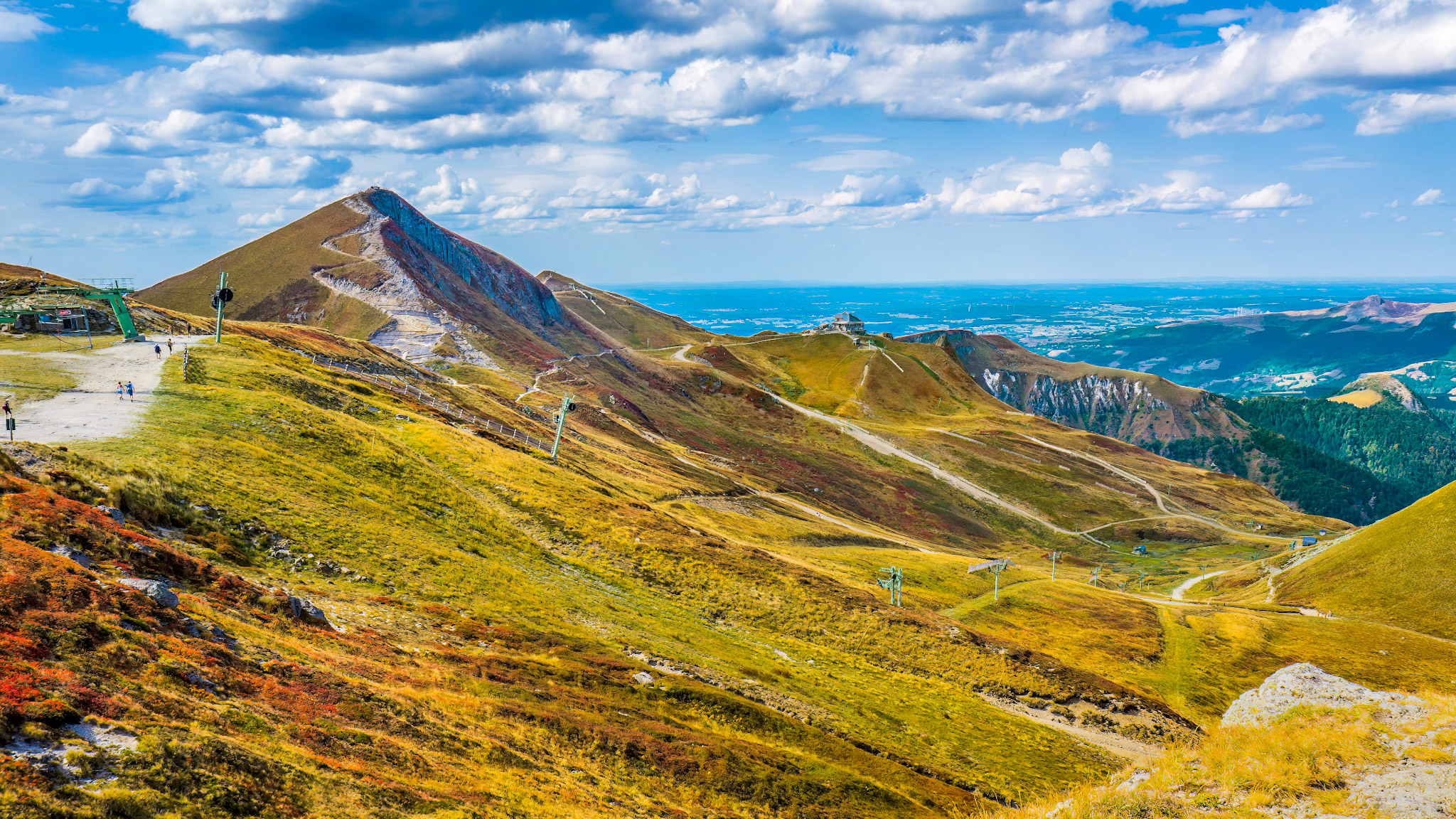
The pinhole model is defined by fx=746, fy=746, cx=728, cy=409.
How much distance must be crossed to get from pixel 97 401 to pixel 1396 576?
140159mm

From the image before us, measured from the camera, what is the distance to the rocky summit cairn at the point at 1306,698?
987 inches

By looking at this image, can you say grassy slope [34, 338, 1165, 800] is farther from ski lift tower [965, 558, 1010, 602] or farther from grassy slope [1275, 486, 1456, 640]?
grassy slope [1275, 486, 1456, 640]

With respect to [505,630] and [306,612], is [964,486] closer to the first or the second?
[505,630]

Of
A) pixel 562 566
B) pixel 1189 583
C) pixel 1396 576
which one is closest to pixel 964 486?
pixel 1189 583

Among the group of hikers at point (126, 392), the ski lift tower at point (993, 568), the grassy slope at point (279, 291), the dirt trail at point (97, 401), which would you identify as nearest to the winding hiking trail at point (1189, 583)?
the ski lift tower at point (993, 568)

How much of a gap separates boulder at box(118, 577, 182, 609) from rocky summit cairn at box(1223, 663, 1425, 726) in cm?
3843

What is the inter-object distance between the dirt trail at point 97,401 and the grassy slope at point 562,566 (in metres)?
2.30

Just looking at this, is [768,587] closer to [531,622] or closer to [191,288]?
[531,622]

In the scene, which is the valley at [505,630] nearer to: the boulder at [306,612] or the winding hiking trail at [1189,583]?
the boulder at [306,612]

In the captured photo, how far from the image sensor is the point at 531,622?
43.3m

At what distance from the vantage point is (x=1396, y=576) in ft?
315

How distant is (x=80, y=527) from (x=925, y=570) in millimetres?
82777

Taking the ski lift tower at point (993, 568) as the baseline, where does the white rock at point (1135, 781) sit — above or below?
above

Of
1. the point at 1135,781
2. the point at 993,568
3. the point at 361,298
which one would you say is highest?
the point at 361,298
